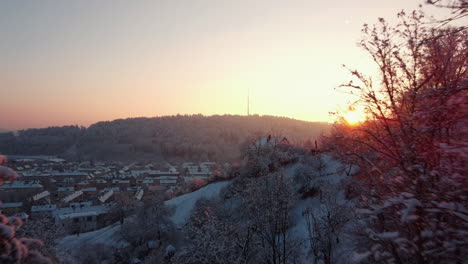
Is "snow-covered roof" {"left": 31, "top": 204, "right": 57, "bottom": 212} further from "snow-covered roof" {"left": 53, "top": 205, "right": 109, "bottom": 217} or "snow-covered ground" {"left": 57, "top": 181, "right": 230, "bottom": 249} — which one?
"snow-covered ground" {"left": 57, "top": 181, "right": 230, "bottom": 249}

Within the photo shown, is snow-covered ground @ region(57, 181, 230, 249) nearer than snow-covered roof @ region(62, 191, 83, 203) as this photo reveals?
Yes

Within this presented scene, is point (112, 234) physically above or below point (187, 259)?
below

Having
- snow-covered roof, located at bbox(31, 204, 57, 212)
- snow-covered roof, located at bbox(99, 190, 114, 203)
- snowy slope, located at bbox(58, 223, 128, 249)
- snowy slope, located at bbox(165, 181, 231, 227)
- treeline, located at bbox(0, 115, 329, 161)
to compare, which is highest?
treeline, located at bbox(0, 115, 329, 161)

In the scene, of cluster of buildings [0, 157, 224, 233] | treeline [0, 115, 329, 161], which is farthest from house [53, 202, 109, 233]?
treeline [0, 115, 329, 161]

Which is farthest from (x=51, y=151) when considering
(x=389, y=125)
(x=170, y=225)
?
(x=389, y=125)

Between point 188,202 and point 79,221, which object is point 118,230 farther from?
point 79,221

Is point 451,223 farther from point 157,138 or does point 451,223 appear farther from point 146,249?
point 157,138
